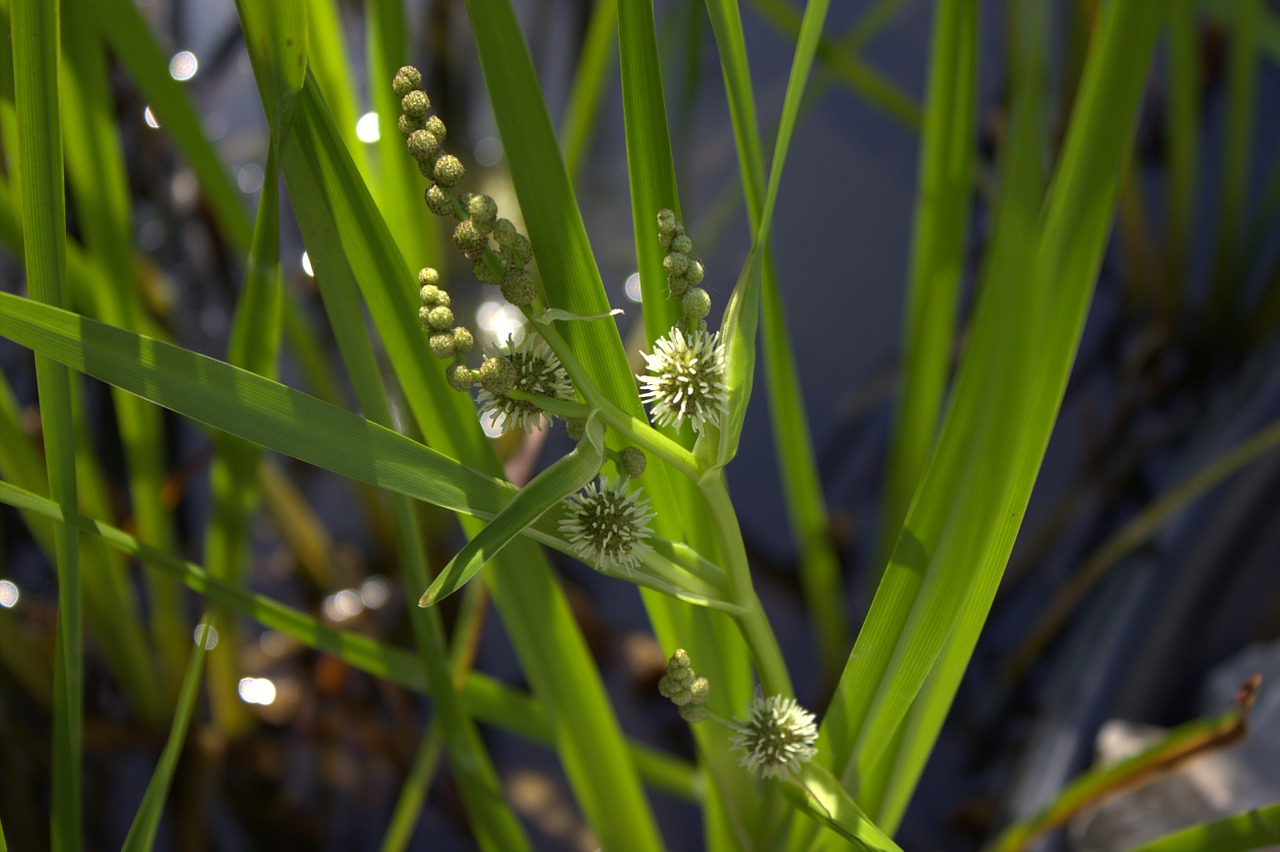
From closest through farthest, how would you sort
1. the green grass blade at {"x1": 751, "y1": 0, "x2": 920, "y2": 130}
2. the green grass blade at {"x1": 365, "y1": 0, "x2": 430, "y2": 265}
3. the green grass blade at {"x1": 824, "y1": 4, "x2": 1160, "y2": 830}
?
the green grass blade at {"x1": 824, "y1": 4, "x2": 1160, "y2": 830}
the green grass blade at {"x1": 365, "y1": 0, "x2": 430, "y2": 265}
the green grass blade at {"x1": 751, "y1": 0, "x2": 920, "y2": 130}

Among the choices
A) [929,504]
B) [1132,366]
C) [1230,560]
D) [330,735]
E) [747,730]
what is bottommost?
[747,730]

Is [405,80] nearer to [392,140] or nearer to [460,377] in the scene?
[460,377]

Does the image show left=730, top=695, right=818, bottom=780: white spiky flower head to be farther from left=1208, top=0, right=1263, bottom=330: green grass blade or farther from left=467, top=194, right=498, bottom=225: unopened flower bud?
left=1208, top=0, right=1263, bottom=330: green grass blade

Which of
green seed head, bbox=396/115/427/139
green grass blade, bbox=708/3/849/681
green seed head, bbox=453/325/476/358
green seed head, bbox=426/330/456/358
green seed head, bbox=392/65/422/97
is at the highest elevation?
green grass blade, bbox=708/3/849/681

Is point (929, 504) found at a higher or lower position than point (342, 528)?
lower

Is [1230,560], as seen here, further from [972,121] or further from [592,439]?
[592,439]

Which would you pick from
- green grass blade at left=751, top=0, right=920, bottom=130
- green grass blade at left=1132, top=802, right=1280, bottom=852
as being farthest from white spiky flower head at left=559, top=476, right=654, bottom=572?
green grass blade at left=751, top=0, right=920, bottom=130

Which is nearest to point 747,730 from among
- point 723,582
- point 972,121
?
point 723,582
